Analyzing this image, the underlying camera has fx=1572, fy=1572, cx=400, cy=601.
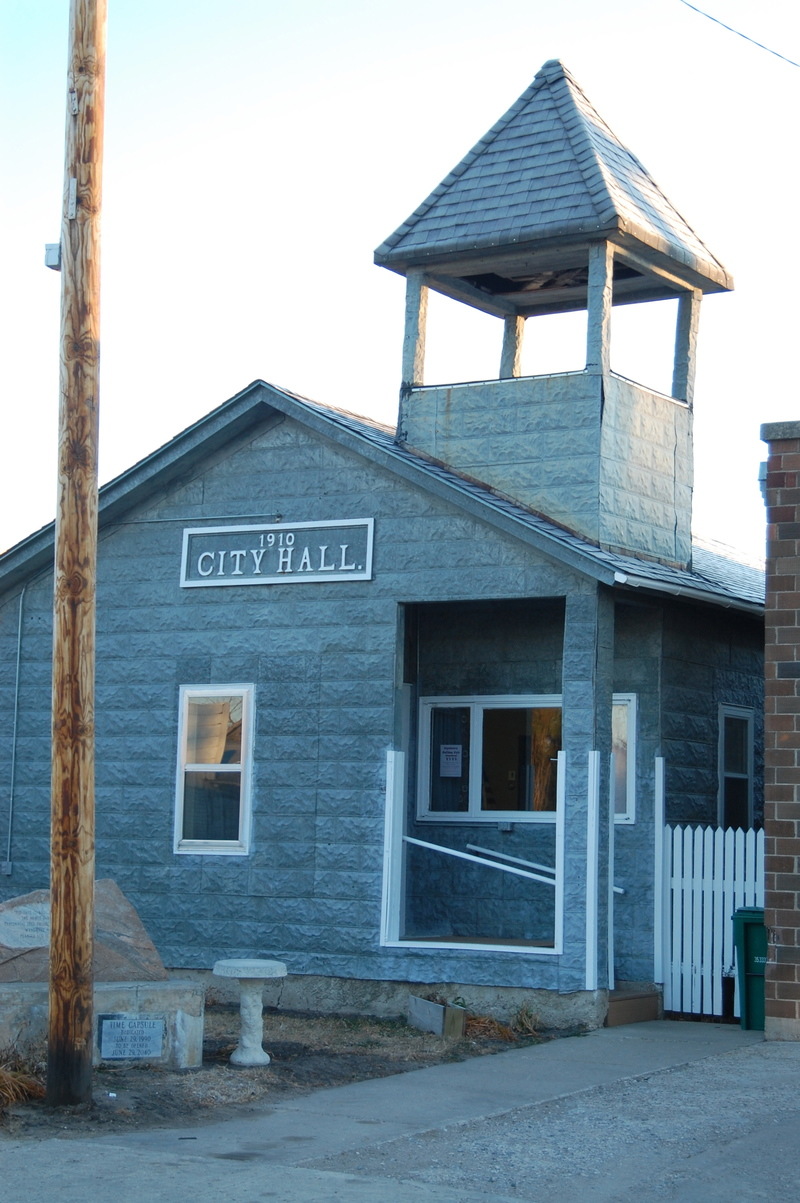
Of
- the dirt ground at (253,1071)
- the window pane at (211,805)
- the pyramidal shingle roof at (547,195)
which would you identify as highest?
the pyramidal shingle roof at (547,195)

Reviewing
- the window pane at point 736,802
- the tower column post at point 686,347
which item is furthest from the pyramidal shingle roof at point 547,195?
the window pane at point 736,802

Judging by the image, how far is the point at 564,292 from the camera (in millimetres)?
16266

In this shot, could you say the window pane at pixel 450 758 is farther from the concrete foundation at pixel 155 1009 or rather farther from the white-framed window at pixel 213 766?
the concrete foundation at pixel 155 1009

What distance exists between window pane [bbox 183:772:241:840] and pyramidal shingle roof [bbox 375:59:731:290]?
5268mm

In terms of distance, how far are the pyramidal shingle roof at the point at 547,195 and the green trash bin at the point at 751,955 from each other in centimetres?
615

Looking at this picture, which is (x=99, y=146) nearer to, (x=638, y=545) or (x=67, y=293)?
(x=67, y=293)

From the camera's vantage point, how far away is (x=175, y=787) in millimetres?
14961

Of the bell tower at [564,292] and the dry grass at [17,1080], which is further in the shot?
the bell tower at [564,292]

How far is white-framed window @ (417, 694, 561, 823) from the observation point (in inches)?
577

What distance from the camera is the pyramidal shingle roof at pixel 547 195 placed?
47.5ft

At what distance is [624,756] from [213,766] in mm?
3863

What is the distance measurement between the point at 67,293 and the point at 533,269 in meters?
7.01

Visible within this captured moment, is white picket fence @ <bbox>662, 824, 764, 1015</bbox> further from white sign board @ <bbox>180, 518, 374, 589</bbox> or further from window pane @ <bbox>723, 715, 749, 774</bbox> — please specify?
white sign board @ <bbox>180, 518, 374, 589</bbox>

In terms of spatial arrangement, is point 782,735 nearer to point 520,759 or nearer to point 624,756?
point 624,756
